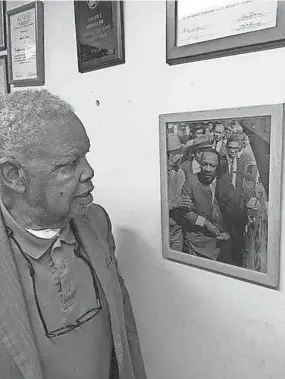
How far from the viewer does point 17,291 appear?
81 cm

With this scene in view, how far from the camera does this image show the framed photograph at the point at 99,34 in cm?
107

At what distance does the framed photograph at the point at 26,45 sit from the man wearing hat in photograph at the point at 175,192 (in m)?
0.61

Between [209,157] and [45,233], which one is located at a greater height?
[209,157]

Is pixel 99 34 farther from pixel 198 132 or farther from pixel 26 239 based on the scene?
pixel 26 239

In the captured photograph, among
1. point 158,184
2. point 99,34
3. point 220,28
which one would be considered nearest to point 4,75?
point 99,34

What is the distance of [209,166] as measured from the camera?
929 mm

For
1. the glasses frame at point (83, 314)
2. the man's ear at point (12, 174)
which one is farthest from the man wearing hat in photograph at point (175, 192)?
the man's ear at point (12, 174)

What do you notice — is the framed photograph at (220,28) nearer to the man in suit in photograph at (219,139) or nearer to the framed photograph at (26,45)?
the man in suit in photograph at (219,139)

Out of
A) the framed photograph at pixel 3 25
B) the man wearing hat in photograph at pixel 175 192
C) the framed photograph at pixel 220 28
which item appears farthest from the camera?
the framed photograph at pixel 3 25

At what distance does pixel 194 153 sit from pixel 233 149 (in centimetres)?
11

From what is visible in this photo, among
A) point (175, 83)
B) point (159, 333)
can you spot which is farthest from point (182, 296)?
point (175, 83)

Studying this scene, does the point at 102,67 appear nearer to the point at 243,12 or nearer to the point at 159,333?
the point at 243,12

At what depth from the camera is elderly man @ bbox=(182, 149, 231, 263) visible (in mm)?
927

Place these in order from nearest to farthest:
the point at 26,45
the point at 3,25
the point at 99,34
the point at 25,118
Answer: the point at 25,118 < the point at 99,34 < the point at 26,45 < the point at 3,25
